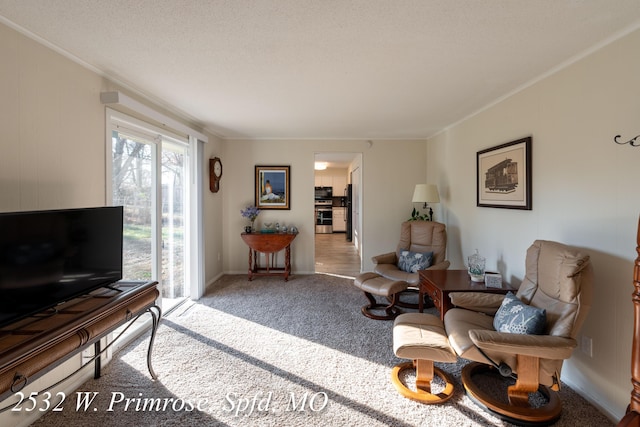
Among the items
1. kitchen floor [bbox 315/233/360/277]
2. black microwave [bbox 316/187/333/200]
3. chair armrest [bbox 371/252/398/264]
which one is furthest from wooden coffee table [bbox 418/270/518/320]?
black microwave [bbox 316/187/333/200]

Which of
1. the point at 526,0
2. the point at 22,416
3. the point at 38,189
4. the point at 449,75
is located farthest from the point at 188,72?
the point at 22,416

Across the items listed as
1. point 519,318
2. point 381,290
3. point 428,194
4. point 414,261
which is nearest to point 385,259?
point 414,261

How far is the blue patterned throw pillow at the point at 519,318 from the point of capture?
1.70 meters

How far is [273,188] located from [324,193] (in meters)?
4.95

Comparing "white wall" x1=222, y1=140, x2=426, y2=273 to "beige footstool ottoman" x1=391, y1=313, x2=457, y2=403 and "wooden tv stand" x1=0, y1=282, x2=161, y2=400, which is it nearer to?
"beige footstool ottoman" x1=391, y1=313, x2=457, y2=403

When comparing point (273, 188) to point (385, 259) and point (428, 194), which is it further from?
point (428, 194)

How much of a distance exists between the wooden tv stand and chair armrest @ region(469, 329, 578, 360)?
2.02 m

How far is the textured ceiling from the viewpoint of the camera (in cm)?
144

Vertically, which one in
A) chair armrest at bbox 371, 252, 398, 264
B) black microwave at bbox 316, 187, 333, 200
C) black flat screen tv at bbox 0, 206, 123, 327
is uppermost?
black microwave at bbox 316, 187, 333, 200

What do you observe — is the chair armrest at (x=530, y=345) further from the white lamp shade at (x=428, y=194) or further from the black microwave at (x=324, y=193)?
the black microwave at (x=324, y=193)

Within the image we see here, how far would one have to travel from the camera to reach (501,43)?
1756mm

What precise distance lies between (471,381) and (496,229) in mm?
1555

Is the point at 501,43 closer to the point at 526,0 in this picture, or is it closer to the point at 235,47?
the point at 526,0

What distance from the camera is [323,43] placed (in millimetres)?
1743
